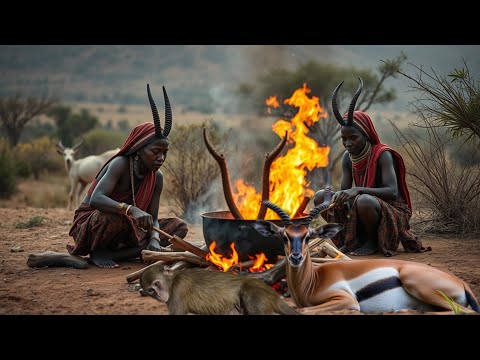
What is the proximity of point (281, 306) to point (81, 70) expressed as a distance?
3453cm

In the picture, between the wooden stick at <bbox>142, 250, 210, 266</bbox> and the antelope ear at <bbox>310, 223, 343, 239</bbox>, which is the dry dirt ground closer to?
the wooden stick at <bbox>142, 250, 210, 266</bbox>

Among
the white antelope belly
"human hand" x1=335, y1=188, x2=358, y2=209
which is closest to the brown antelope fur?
the white antelope belly

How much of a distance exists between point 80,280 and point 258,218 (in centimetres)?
195

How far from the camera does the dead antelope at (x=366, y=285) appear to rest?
4.85 meters

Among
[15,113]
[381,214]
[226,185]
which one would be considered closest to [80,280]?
[226,185]

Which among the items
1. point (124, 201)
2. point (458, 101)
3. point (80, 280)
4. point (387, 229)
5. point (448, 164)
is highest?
point (458, 101)

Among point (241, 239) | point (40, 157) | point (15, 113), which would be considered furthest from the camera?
point (15, 113)

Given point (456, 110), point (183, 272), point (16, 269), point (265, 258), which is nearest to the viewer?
point (183, 272)

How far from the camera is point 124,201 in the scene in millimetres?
7164

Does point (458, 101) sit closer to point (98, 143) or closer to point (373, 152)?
point (373, 152)

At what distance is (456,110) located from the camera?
875 cm

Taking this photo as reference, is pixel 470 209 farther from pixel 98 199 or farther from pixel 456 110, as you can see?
pixel 98 199

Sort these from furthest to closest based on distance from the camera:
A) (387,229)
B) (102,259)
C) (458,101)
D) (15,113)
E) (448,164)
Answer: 1. (15,113)
2. (448,164)
3. (458,101)
4. (387,229)
5. (102,259)
